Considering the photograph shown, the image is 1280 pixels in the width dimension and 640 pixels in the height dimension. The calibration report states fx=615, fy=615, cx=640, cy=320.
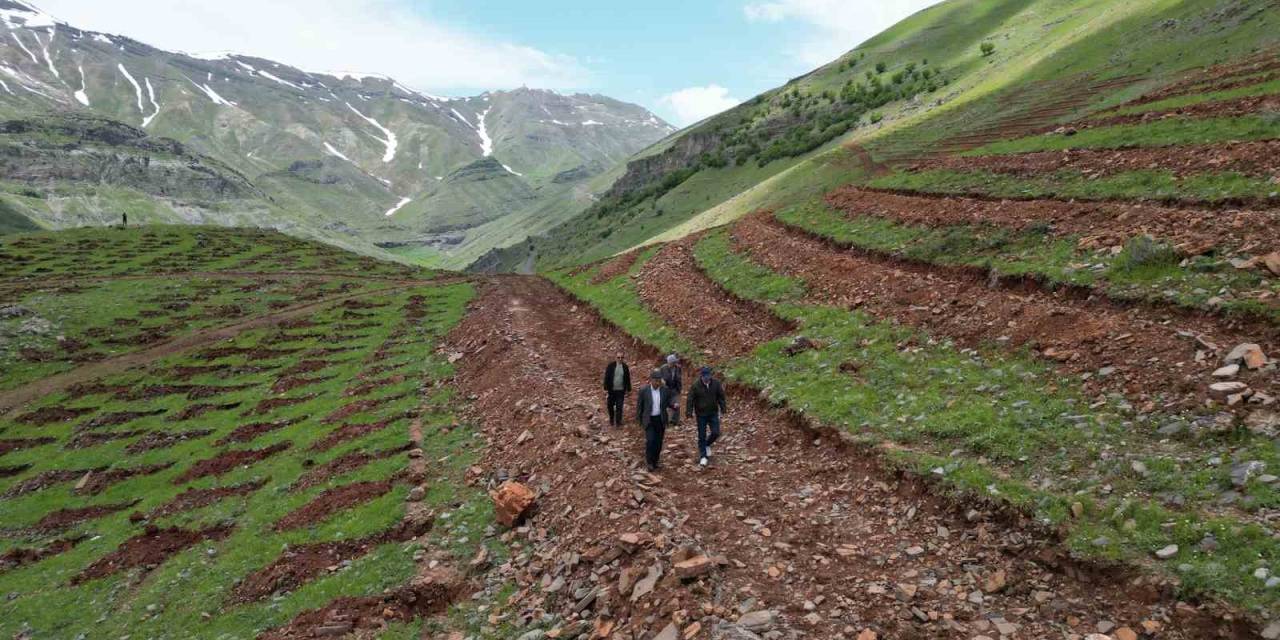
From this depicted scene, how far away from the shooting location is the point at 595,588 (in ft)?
45.0

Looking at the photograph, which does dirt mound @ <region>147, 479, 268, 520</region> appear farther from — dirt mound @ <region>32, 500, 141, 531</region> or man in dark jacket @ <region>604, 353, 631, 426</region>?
man in dark jacket @ <region>604, 353, 631, 426</region>

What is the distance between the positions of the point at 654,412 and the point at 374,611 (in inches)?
355

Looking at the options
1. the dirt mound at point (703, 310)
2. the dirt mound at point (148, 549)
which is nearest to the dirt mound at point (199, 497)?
the dirt mound at point (148, 549)

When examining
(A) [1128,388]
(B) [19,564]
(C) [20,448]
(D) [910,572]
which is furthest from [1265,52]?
(C) [20,448]

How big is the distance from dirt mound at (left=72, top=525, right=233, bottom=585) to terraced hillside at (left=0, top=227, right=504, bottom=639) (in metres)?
0.09

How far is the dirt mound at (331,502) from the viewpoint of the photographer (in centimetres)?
2184

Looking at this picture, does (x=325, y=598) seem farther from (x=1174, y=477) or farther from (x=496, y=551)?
(x=1174, y=477)

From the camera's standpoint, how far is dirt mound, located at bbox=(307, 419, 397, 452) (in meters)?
29.5

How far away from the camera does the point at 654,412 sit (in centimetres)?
1877

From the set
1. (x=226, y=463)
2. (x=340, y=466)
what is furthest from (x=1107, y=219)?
(x=226, y=463)

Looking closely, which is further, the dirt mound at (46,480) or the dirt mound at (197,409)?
the dirt mound at (197,409)

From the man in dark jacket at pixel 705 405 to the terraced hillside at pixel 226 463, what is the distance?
7.01 metres

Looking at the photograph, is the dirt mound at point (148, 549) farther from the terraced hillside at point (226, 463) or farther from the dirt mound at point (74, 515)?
the dirt mound at point (74, 515)

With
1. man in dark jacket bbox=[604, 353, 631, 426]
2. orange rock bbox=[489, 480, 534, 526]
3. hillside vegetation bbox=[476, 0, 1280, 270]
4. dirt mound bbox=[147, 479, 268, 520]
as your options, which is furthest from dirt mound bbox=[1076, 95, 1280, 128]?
dirt mound bbox=[147, 479, 268, 520]
